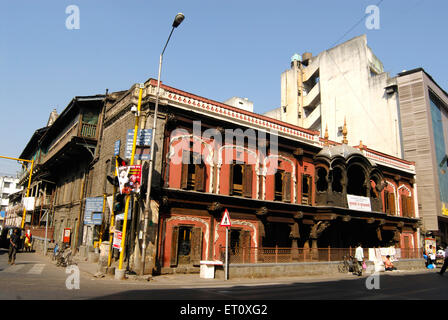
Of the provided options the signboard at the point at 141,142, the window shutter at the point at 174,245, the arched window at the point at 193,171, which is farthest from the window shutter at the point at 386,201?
the signboard at the point at 141,142

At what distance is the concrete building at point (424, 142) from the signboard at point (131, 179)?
2978 cm

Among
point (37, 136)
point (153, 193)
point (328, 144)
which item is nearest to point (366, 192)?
point (328, 144)

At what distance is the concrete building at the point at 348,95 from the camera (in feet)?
117

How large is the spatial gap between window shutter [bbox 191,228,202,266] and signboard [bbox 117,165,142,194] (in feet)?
16.4

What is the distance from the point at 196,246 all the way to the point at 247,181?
528 centimetres

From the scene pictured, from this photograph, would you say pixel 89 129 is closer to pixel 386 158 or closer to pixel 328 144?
pixel 328 144

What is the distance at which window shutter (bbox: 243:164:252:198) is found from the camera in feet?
68.5

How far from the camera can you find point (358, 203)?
26.0 metres

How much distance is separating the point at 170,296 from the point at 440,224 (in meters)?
38.6

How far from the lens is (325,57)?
4241cm

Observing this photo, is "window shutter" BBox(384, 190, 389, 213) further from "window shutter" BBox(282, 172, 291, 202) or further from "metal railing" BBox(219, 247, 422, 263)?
"window shutter" BBox(282, 172, 291, 202)

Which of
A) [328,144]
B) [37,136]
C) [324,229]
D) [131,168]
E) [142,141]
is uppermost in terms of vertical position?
[37,136]

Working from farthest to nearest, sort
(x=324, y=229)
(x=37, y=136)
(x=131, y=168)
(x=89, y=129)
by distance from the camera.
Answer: (x=37, y=136) → (x=89, y=129) → (x=324, y=229) → (x=131, y=168)

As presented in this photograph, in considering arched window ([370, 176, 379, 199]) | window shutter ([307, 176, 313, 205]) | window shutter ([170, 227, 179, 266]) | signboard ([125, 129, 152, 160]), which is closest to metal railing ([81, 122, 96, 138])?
signboard ([125, 129, 152, 160])
